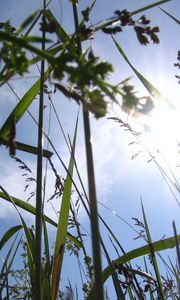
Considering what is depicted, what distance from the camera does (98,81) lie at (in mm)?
492

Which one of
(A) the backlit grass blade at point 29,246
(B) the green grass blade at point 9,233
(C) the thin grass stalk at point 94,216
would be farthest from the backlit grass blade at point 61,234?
(C) the thin grass stalk at point 94,216

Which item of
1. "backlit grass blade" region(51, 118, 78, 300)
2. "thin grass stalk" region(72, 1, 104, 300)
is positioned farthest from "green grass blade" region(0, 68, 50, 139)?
"thin grass stalk" region(72, 1, 104, 300)

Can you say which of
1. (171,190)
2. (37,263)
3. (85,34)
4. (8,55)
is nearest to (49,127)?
(171,190)

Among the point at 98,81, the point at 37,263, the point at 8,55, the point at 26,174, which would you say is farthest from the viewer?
the point at 26,174

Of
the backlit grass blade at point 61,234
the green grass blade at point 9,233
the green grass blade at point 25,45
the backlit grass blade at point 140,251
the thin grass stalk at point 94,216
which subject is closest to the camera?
the green grass blade at point 25,45

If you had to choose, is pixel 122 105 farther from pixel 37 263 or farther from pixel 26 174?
pixel 26 174

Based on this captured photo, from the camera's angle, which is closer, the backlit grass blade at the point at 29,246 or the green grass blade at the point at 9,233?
the backlit grass blade at the point at 29,246

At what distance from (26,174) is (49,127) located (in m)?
0.59

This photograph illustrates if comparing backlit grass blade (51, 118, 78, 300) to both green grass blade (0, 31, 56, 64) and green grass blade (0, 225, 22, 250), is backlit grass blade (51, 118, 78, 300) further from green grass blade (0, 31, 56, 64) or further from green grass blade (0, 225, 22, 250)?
green grass blade (0, 31, 56, 64)

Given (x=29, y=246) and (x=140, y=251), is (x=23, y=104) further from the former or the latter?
(x=140, y=251)

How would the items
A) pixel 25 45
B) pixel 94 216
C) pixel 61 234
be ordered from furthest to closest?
pixel 61 234, pixel 94 216, pixel 25 45

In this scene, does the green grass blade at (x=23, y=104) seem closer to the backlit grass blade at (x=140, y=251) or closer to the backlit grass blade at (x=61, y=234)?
the backlit grass blade at (x=61, y=234)

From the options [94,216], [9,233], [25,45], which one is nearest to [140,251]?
[9,233]

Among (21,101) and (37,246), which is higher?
(21,101)
